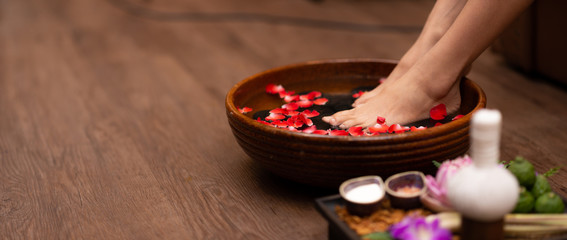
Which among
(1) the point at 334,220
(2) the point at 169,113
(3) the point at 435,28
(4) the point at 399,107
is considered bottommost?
(2) the point at 169,113

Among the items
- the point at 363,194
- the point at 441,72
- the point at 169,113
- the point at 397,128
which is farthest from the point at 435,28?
the point at 169,113

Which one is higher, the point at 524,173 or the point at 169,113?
the point at 524,173

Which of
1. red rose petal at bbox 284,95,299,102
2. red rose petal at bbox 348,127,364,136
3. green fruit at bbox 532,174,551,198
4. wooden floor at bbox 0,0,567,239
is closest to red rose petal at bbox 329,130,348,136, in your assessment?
red rose petal at bbox 348,127,364,136

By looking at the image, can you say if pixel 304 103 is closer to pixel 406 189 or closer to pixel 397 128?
pixel 397 128

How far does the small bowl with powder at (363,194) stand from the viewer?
0.80 metres

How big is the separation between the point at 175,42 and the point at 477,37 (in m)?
1.54

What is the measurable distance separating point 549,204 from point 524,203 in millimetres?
31

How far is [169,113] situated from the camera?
1.55m

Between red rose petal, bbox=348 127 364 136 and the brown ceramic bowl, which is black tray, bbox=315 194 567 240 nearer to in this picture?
the brown ceramic bowl

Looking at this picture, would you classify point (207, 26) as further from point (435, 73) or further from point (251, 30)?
point (435, 73)

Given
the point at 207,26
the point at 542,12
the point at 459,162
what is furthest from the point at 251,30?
the point at 459,162

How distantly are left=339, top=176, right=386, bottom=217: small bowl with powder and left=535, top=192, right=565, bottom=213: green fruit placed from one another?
0.21m

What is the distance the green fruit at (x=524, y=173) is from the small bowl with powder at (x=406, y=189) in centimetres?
13

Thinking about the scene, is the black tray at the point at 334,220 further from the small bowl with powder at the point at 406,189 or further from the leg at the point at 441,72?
the leg at the point at 441,72
